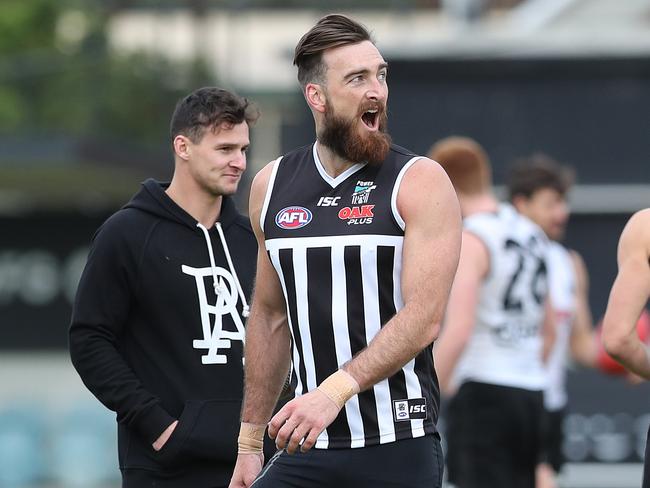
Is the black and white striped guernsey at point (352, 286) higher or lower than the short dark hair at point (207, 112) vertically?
lower

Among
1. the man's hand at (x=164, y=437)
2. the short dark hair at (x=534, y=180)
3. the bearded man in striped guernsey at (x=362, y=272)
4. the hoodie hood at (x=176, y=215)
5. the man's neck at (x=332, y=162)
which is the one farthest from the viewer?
the short dark hair at (x=534, y=180)

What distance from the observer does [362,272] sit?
4910 mm

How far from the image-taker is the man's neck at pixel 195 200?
6.05 m

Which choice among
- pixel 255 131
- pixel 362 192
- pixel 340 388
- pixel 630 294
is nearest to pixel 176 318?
pixel 362 192

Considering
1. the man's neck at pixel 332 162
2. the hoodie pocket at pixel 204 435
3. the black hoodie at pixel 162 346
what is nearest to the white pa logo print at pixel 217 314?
the black hoodie at pixel 162 346

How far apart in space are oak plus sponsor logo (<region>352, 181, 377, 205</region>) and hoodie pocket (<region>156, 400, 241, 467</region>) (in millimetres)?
1280

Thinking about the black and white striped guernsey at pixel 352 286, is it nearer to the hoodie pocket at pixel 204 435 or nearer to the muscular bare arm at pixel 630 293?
the hoodie pocket at pixel 204 435

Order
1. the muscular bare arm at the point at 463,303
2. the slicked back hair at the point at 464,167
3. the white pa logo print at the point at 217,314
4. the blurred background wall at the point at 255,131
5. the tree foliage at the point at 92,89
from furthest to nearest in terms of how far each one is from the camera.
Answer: the tree foliage at the point at 92,89 < the blurred background wall at the point at 255,131 < the slicked back hair at the point at 464,167 < the muscular bare arm at the point at 463,303 < the white pa logo print at the point at 217,314

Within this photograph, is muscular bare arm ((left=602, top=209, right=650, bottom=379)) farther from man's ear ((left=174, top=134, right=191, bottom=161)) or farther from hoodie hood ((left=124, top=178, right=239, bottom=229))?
man's ear ((left=174, top=134, right=191, bottom=161))

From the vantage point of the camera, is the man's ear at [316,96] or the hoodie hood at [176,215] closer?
→ the man's ear at [316,96]

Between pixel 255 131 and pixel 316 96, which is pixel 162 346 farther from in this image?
pixel 255 131

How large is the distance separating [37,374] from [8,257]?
58.4 inches

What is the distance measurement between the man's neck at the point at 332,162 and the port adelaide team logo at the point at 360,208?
0.10 m

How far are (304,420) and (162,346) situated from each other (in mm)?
1406
